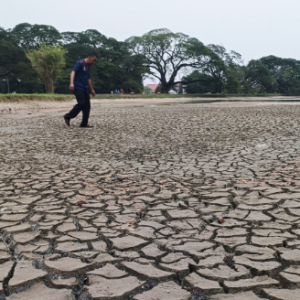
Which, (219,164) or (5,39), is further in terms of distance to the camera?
(5,39)

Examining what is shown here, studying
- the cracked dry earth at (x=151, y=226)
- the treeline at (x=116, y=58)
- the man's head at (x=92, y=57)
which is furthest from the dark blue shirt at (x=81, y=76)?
the treeline at (x=116, y=58)

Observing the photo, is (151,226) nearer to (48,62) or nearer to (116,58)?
(48,62)

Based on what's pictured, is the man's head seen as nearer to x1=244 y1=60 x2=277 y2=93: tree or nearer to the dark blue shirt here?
the dark blue shirt

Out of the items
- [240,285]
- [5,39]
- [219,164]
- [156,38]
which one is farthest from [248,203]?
[5,39]

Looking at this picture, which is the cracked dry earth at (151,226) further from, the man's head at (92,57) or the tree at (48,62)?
the tree at (48,62)

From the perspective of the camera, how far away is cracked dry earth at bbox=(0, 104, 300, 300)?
5.22 feet

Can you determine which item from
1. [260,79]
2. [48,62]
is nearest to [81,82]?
[48,62]

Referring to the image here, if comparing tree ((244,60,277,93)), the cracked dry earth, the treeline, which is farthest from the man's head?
tree ((244,60,277,93))

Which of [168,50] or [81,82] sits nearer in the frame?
[81,82]

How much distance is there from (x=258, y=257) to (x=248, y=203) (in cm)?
89

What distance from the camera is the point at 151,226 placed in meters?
2.27

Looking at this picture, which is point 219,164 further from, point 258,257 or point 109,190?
point 258,257

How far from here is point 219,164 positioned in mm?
4070

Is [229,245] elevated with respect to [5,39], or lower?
lower
